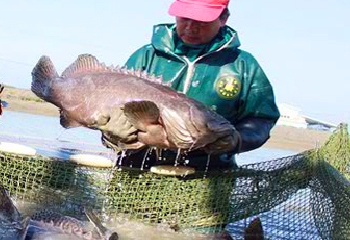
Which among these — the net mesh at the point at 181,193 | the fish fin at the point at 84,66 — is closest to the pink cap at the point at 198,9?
the fish fin at the point at 84,66

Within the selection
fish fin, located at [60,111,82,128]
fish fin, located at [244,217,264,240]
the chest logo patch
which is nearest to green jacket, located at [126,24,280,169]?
the chest logo patch

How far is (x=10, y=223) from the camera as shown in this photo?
12.5 feet

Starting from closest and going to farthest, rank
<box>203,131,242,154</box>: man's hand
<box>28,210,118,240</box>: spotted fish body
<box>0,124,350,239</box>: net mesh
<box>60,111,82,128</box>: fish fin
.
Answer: <box>203,131,242,154</box>: man's hand, <box>28,210,118,240</box>: spotted fish body, <box>60,111,82,128</box>: fish fin, <box>0,124,350,239</box>: net mesh

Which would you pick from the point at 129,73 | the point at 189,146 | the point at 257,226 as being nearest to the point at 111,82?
the point at 129,73

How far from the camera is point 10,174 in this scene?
489 centimetres

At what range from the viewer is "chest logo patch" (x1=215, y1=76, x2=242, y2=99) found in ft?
16.0

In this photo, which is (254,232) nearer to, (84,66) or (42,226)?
(42,226)

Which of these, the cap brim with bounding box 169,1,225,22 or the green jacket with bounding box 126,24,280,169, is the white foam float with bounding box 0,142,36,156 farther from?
the cap brim with bounding box 169,1,225,22

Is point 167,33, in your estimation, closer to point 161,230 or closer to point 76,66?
point 76,66

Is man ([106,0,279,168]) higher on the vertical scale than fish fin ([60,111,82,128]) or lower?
higher

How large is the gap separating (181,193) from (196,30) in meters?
1.17

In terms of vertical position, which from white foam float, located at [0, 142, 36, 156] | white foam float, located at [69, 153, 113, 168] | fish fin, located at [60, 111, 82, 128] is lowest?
white foam float, located at [0, 142, 36, 156]

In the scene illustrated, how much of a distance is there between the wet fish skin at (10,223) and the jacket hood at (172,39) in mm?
1654

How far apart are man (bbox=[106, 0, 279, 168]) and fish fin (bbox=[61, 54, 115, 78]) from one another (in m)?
0.51
